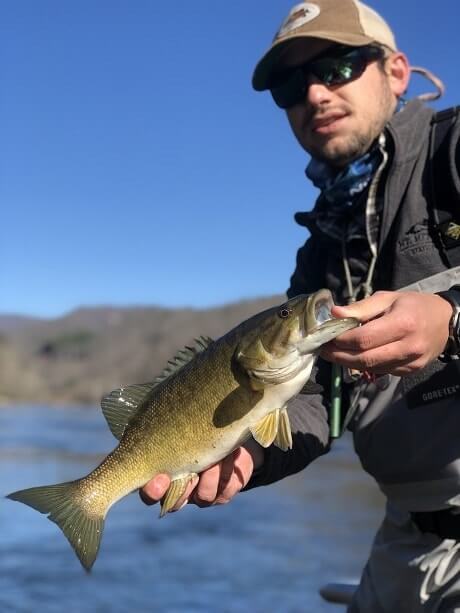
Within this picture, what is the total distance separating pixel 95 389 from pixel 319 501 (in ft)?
248

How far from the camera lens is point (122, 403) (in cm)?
291

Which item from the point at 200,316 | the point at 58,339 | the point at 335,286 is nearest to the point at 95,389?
the point at 200,316

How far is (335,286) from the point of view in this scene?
11.3ft

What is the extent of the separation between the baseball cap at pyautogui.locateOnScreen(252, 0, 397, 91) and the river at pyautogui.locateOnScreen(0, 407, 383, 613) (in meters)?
5.91

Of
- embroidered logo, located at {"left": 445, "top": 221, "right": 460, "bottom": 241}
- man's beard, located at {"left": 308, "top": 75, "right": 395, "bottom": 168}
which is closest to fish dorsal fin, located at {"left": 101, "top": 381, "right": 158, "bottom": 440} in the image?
embroidered logo, located at {"left": 445, "top": 221, "right": 460, "bottom": 241}

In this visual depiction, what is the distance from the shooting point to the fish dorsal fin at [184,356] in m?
2.79

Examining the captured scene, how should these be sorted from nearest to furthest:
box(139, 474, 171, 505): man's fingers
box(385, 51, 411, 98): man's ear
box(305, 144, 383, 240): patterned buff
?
box(139, 474, 171, 505): man's fingers → box(305, 144, 383, 240): patterned buff → box(385, 51, 411, 98): man's ear

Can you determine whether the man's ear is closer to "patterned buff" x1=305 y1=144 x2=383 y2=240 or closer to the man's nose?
the man's nose

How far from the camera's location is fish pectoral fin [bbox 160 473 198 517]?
8.73ft

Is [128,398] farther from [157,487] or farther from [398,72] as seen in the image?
[398,72]

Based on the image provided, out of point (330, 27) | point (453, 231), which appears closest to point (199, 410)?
point (453, 231)

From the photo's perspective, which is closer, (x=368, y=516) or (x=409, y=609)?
(x=409, y=609)

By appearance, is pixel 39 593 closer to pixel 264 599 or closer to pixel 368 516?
pixel 264 599

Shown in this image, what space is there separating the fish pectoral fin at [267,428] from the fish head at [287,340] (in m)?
0.13
